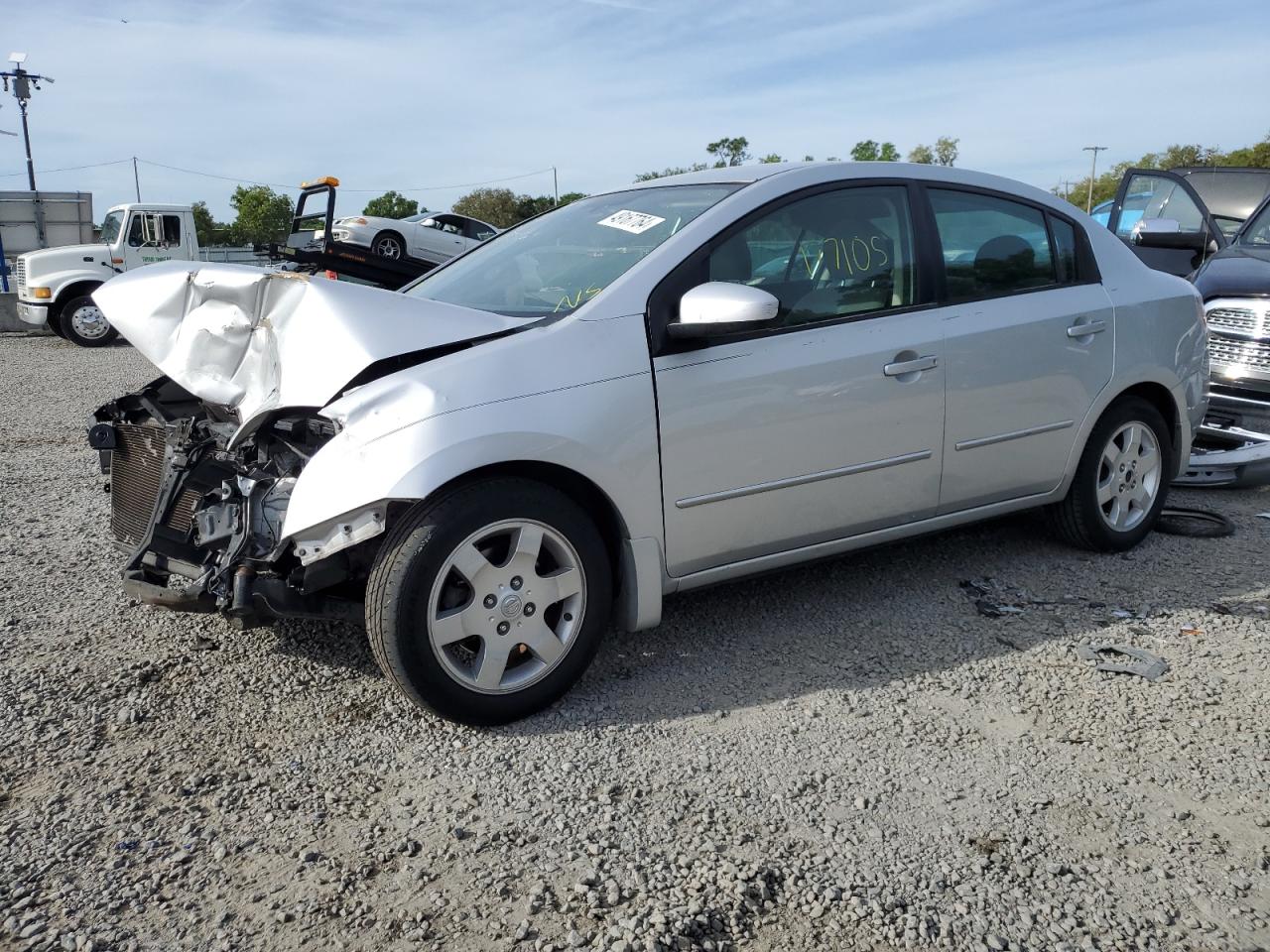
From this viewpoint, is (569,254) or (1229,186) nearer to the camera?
(569,254)

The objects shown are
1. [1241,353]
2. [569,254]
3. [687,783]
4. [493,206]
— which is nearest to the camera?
[687,783]

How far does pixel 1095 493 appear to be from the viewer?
466 centimetres

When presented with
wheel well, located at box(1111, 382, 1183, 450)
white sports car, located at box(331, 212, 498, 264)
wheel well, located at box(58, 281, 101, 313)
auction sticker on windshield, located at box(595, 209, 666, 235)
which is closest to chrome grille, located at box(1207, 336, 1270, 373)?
wheel well, located at box(1111, 382, 1183, 450)

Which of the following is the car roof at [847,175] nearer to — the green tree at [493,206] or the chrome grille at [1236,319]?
the chrome grille at [1236,319]

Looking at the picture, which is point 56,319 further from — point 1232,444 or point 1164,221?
point 1232,444

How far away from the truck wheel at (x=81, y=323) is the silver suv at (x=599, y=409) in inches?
518

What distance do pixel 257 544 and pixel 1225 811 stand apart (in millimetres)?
2835

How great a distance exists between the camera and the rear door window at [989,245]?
13.5ft

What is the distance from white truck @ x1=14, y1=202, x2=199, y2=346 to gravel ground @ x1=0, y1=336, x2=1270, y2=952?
42.2 ft

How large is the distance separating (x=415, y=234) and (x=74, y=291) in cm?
770

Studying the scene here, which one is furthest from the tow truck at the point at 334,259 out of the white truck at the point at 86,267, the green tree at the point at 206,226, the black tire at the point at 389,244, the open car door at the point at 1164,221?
the green tree at the point at 206,226

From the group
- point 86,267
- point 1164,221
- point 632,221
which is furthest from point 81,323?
point 1164,221

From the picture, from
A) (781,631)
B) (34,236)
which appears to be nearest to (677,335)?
(781,631)

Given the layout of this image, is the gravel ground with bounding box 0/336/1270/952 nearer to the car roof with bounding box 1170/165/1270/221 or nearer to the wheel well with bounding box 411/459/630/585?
the wheel well with bounding box 411/459/630/585
